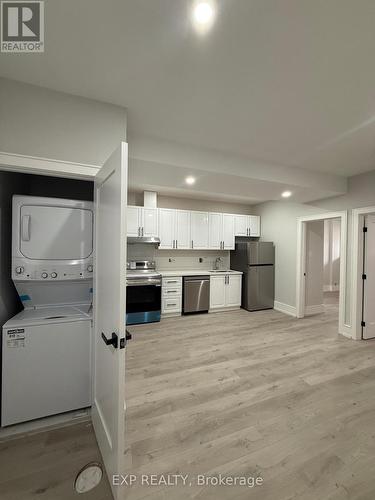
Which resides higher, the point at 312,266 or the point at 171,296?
the point at 312,266

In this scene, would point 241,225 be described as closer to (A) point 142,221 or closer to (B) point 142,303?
(A) point 142,221

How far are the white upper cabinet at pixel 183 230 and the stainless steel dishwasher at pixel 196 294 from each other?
0.72m

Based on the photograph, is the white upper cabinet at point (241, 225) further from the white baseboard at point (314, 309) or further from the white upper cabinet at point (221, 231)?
the white baseboard at point (314, 309)

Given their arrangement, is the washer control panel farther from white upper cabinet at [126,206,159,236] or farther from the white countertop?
the white countertop

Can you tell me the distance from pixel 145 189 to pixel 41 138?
282 centimetres

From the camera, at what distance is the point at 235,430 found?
1.70 m

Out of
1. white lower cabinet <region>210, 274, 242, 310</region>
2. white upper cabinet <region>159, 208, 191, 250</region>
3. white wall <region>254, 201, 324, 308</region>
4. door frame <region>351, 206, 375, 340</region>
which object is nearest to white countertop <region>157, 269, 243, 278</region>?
white lower cabinet <region>210, 274, 242, 310</region>

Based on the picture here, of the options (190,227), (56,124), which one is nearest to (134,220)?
(190,227)

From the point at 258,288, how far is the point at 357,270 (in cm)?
192

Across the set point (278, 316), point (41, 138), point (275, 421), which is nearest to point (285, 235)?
point (278, 316)

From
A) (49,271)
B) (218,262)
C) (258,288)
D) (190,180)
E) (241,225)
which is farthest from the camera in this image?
(218,262)

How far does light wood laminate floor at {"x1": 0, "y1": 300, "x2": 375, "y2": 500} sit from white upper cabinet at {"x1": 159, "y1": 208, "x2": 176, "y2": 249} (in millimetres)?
2088

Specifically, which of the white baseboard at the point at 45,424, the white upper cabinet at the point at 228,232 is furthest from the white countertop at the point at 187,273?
the white baseboard at the point at 45,424

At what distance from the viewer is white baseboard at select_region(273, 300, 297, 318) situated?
461 centimetres
